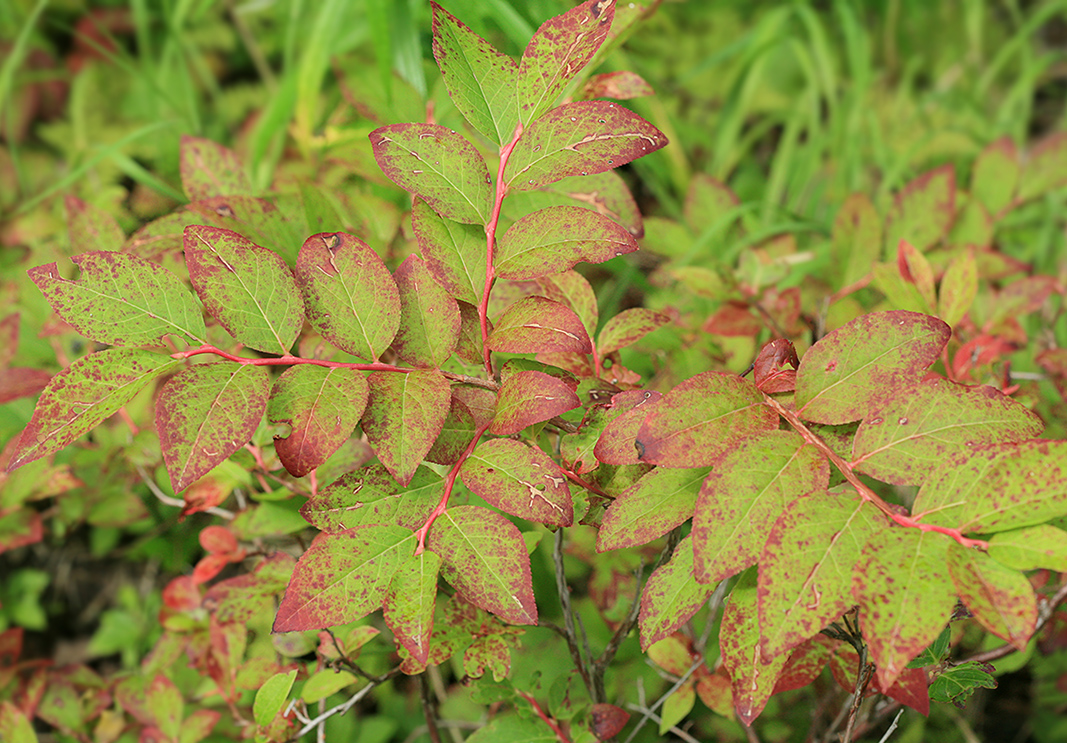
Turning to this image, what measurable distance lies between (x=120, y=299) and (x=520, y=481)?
364 millimetres

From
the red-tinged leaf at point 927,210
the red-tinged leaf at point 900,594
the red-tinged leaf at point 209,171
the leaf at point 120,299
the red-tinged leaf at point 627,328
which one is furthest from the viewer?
the red-tinged leaf at point 927,210

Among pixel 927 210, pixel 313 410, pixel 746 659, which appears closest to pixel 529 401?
pixel 313 410

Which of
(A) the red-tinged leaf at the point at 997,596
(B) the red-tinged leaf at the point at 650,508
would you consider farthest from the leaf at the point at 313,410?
(A) the red-tinged leaf at the point at 997,596

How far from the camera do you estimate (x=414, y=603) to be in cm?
58

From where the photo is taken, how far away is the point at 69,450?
3.78 ft

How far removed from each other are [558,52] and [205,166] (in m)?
0.61

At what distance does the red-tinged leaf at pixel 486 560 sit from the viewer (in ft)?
1.91

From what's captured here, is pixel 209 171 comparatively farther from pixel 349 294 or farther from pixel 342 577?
pixel 342 577

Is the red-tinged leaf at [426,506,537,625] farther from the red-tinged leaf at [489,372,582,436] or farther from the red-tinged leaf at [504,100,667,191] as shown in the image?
the red-tinged leaf at [504,100,667,191]

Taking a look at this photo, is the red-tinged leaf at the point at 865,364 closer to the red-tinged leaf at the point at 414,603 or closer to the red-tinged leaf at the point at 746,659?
the red-tinged leaf at the point at 746,659

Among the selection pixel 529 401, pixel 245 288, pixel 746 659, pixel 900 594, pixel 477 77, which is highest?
pixel 477 77

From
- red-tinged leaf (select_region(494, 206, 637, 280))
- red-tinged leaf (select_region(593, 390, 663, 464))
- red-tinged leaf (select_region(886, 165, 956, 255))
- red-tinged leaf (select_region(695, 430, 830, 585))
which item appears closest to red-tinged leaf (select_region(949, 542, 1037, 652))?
red-tinged leaf (select_region(695, 430, 830, 585))

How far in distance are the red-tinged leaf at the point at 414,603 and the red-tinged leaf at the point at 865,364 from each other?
0.34m

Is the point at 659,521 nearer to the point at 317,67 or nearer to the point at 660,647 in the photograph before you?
the point at 660,647
